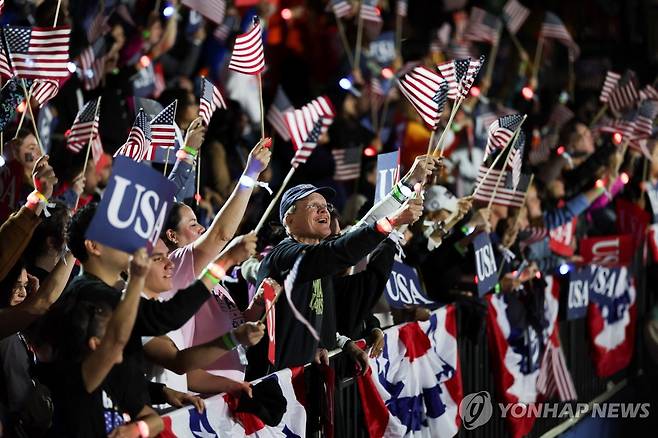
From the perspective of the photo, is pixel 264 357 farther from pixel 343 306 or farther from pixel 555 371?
pixel 555 371

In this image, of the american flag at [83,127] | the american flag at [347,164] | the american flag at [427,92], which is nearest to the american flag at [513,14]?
the american flag at [347,164]

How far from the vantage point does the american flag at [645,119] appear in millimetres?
9594

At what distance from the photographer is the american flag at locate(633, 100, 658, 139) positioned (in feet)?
31.5

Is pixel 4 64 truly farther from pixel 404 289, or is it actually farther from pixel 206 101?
pixel 404 289

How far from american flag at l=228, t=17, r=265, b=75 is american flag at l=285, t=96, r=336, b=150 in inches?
27.5

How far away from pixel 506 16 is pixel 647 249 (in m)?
4.86

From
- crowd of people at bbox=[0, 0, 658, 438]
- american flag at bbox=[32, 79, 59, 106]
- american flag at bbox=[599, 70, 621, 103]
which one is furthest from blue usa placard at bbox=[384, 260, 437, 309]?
american flag at bbox=[599, 70, 621, 103]

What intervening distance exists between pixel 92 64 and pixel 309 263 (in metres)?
3.88

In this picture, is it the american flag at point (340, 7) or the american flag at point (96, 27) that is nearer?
the american flag at point (96, 27)

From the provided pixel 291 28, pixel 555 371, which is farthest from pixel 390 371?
pixel 291 28

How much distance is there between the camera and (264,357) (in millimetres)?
5215

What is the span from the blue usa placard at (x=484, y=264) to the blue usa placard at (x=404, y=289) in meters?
0.35

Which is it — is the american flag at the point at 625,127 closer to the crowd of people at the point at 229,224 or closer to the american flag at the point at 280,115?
the crowd of people at the point at 229,224

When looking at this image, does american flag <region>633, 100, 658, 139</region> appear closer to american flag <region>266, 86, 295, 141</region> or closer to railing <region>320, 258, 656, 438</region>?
railing <region>320, 258, 656, 438</region>
